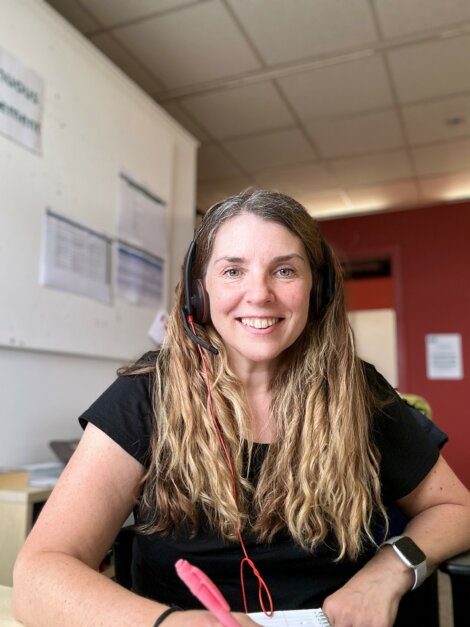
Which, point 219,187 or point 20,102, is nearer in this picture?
point 20,102

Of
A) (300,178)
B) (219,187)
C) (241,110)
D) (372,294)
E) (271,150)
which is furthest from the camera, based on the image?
(372,294)

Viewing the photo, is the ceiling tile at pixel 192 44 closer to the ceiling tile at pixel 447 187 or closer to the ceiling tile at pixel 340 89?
the ceiling tile at pixel 340 89

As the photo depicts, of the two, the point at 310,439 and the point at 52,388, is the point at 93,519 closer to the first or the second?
the point at 310,439

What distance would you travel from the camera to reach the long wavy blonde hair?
938 millimetres

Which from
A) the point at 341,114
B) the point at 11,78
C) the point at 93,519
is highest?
the point at 341,114

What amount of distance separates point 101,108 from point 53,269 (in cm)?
77

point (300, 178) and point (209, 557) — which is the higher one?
point (300, 178)

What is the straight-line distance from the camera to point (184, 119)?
3.21 metres

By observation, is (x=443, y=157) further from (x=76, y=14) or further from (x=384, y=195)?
(x=76, y=14)

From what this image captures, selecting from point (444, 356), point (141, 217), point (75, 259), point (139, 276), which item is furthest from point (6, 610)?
point (444, 356)

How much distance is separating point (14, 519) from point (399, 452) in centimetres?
97

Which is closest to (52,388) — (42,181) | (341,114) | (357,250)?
(42,181)

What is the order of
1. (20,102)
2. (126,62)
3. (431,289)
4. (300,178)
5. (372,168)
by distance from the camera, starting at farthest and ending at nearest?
(431,289) < (300,178) < (372,168) < (126,62) < (20,102)

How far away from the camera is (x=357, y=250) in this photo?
4.74 m
